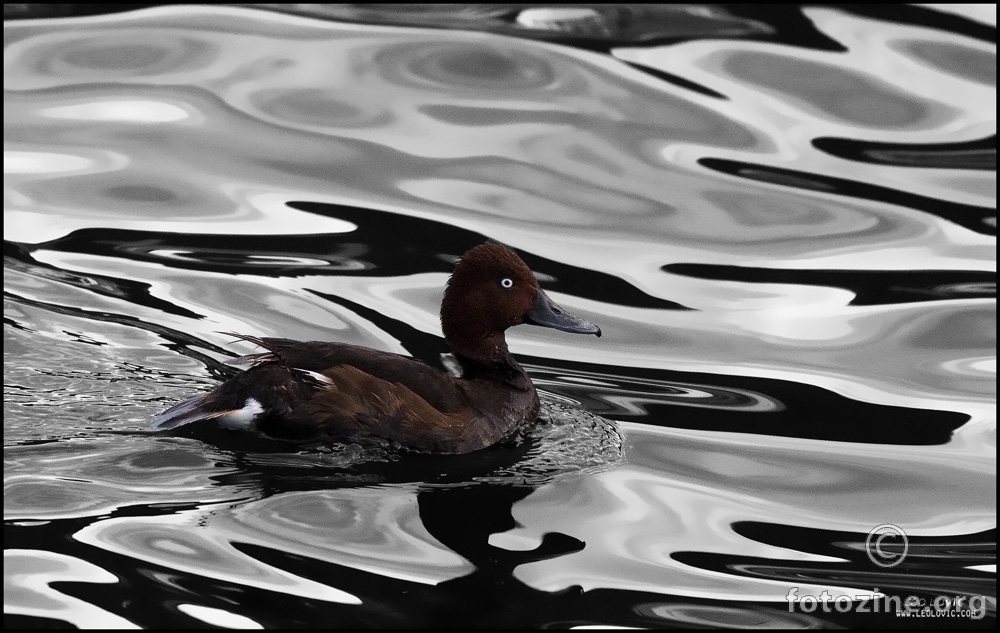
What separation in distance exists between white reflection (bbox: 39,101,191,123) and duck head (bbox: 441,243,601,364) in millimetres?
4882

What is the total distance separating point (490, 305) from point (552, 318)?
1.07 feet

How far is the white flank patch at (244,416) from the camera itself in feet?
20.9

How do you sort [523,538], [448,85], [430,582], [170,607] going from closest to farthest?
[170,607] < [430,582] < [523,538] < [448,85]

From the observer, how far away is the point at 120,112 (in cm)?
1110

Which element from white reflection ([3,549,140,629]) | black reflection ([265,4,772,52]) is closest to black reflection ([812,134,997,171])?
black reflection ([265,4,772,52])

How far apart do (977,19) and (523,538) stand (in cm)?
829

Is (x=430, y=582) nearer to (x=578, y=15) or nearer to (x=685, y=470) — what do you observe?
(x=685, y=470)

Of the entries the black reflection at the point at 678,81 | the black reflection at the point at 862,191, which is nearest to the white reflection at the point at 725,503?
the black reflection at the point at 862,191

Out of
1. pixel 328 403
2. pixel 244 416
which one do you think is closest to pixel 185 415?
pixel 244 416

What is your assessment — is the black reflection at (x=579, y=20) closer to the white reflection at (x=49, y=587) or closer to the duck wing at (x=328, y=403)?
the duck wing at (x=328, y=403)

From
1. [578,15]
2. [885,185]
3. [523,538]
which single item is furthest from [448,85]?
[523,538]

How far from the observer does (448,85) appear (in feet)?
37.8

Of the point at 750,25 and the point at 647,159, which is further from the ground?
the point at 750,25

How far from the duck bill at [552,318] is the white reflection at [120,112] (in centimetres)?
501
